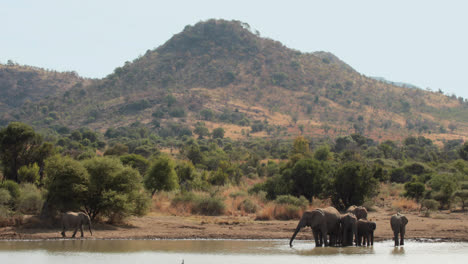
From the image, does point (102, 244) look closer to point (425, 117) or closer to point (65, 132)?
point (65, 132)

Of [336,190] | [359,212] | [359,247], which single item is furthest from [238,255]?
[336,190]

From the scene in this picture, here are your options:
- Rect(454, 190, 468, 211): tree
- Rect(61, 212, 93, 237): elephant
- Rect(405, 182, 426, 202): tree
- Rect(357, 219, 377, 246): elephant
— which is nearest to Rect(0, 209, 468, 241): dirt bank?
Rect(61, 212, 93, 237): elephant

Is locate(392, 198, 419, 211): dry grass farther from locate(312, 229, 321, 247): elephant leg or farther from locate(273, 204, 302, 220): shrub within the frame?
locate(312, 229, 321, 247): elephant leg

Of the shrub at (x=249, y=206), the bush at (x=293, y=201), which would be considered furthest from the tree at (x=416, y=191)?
the shrub at (x=249, y=206)

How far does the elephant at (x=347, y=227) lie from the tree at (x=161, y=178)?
15.8 m

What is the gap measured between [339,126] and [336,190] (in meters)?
83.5

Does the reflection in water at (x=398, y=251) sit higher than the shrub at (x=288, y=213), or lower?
lower

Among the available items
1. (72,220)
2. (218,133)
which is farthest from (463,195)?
(218,133)

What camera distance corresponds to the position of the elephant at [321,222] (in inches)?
810

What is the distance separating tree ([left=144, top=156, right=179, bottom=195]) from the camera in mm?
34406

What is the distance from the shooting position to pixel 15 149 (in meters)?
34.0

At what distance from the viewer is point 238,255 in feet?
62.7

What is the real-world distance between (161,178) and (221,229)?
10020 mm

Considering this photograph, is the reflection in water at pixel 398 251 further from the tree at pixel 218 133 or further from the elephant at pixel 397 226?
the tree at pixel 218 133
